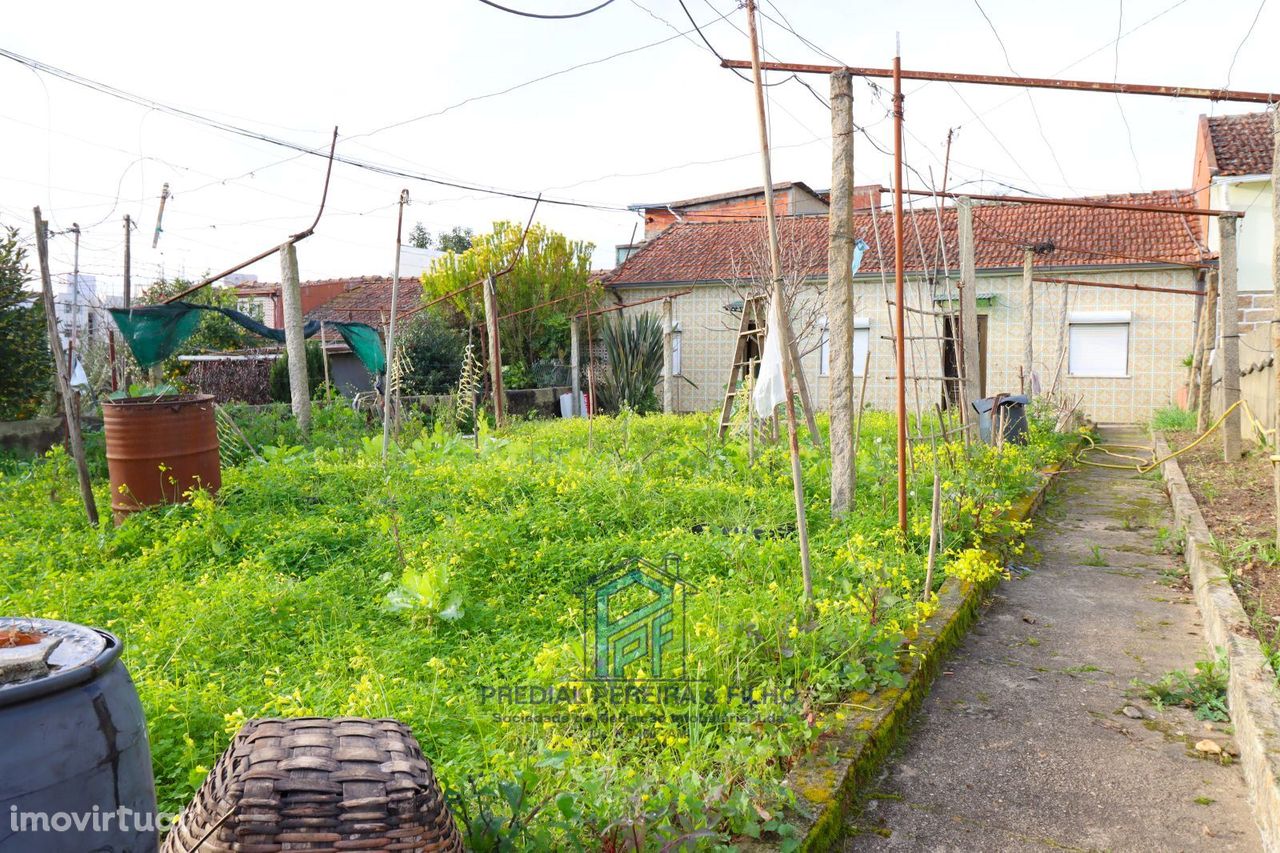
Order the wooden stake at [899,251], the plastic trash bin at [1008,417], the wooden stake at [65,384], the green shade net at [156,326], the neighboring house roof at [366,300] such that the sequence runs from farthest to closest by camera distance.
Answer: the neighboring house roof at [366,300], the plastic trash bin at [1008,417], the green shade net at [156,326], the wooden stake at [65,384], the wooden stake at [899,251]

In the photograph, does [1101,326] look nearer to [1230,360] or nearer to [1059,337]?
[1059,337]

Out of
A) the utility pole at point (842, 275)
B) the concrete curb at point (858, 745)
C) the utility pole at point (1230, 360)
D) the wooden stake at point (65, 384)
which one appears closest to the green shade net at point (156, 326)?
the wooden stake at point (65, 384)

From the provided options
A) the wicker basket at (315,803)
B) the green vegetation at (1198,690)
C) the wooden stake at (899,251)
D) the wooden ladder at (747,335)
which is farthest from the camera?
the wooden ladder at (747,335)

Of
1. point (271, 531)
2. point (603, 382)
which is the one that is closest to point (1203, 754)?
point (271, 531)

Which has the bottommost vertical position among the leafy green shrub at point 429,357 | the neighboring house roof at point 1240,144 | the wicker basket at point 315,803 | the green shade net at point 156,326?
the wicker basket at point 315,803

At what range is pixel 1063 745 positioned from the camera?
11.4ft

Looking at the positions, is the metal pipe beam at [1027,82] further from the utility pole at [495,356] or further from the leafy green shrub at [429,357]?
the leafy green shrub at [429,357]

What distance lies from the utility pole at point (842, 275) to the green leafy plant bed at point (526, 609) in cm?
50

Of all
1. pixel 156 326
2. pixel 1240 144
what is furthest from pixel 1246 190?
pixel 156 326

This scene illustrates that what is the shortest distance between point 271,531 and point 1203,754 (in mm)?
5265

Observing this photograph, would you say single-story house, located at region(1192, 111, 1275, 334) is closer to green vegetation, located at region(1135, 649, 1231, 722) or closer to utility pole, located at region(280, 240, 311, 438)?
green vegetation, located at region(1135, 649, 1231, 722)

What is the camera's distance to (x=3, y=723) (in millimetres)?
1473

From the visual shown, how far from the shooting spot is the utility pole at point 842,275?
6020mm

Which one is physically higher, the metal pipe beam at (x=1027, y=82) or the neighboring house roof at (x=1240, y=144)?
the neighboring house roof at (x=1240, y=144)
